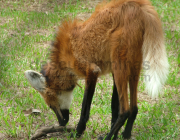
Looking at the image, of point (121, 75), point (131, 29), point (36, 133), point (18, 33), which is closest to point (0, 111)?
point (36, 133)

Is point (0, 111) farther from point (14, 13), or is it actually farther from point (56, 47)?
point (14, 13)

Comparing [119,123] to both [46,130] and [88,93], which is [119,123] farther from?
[46,130]

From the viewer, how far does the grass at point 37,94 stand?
3.30 metres

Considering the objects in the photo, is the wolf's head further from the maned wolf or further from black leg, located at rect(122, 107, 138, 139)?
black leg, located at rect(122, 107, 138, 139)

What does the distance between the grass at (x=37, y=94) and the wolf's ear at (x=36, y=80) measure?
0.53 m

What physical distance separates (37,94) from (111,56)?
74.0 inches

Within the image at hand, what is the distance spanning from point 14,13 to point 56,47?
4181 millimetres

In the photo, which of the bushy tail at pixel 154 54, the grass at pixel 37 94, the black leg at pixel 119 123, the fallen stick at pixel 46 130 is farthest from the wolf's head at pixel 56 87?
the bushy tail at pixel 154 54

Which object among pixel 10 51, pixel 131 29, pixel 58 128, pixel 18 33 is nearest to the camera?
pixel 131 29

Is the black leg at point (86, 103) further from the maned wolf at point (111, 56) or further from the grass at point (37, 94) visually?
the grass at point (37, 94)

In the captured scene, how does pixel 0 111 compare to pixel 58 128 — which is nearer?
pixel 58 128

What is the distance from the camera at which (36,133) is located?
301 cm

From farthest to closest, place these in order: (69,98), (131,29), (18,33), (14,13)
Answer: (14,13) < (18,33) < (69,98) < (131,29)

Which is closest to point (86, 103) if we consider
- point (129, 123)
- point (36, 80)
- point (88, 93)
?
point (88, 93)
